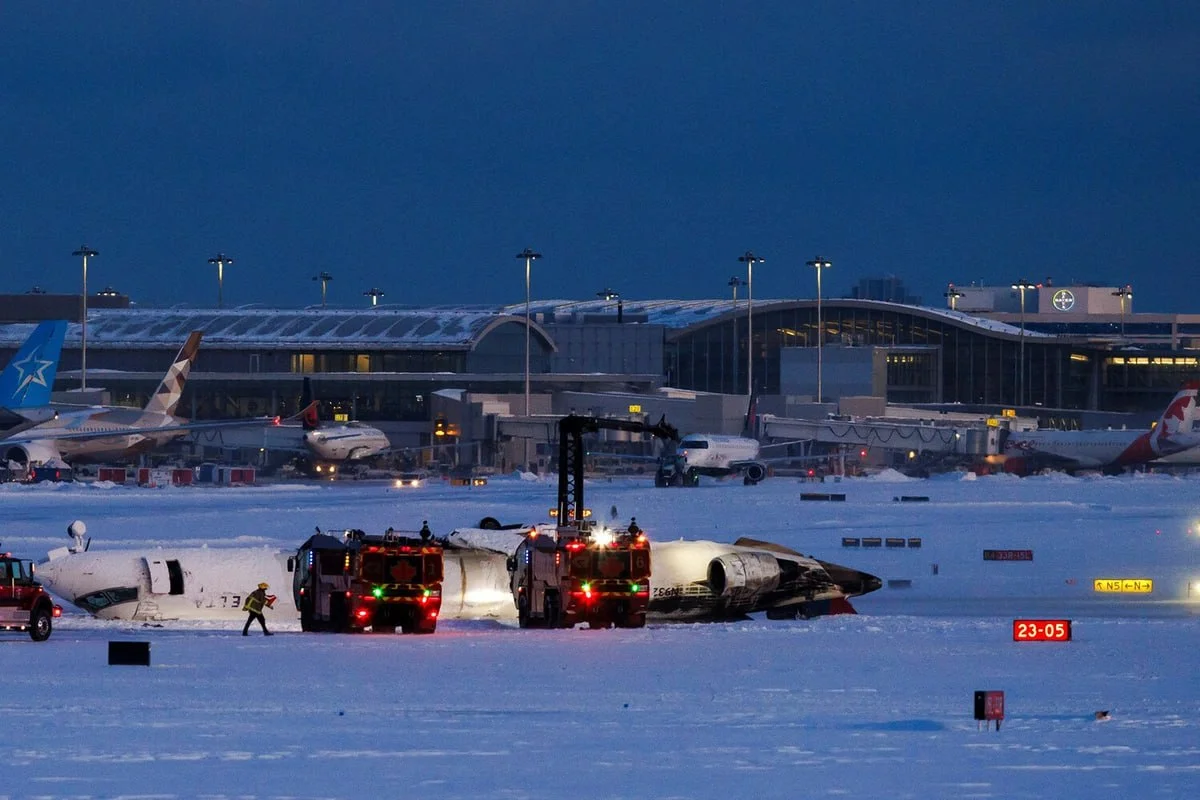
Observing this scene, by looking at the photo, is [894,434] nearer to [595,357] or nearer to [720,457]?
[720,457]

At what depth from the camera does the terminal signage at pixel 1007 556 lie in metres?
55.2

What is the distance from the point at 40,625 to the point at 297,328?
13184 centimetres

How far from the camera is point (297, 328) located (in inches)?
6531

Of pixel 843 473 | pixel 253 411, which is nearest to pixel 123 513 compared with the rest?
pixel 843 473

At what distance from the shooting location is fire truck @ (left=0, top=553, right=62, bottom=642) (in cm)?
3506

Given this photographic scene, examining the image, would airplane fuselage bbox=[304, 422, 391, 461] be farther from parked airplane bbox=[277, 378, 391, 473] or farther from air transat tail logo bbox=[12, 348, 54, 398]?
air transat tail logo bbox=[12, 348, 54, 398]

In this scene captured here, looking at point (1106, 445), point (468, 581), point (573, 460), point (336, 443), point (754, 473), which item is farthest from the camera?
point (1106, 445)

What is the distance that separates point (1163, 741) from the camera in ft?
72.9

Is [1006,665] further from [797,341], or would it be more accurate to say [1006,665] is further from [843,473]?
[797,341]

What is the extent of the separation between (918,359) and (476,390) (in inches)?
1795

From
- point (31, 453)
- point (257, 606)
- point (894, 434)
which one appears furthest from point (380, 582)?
point (894, 434)

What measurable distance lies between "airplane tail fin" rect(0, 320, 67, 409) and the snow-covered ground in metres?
→ 59.8

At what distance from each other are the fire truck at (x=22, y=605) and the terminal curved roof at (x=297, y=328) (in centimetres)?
A: 12402


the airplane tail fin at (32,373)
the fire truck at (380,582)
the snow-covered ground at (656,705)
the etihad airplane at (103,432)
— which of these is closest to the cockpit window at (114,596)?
the snow-covered ground at (656,705)
